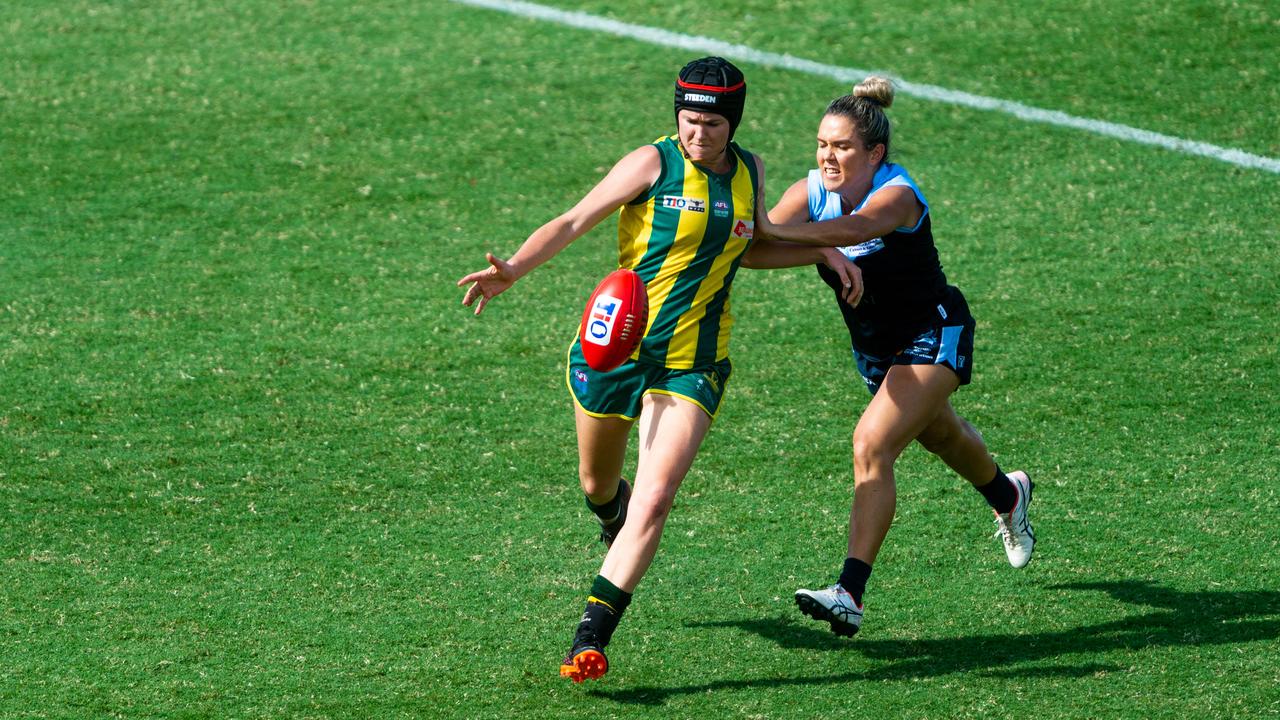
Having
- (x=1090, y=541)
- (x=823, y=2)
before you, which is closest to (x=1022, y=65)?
(x=823, y=2)

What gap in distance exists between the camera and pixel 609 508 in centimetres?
635

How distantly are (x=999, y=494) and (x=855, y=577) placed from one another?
0.98 m

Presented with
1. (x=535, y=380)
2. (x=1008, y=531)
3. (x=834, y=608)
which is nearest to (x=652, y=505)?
(x=834, y=608)

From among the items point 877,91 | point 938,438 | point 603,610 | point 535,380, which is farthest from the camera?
point 535,380

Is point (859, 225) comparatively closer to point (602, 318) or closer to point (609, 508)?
point (602, 318)

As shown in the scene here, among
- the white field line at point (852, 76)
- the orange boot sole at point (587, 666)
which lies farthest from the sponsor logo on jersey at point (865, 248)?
the white field line at point (852, 76)

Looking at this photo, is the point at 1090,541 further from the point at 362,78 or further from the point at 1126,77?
the point at 362,78

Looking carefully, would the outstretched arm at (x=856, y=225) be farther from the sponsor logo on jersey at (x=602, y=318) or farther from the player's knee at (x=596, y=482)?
the player's knee at (x=596, y=482)

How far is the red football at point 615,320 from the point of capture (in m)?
5.51

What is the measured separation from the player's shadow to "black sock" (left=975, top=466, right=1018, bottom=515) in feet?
1.86

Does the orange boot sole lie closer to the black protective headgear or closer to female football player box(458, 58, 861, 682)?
female football player box(458, 58, 861, 682)

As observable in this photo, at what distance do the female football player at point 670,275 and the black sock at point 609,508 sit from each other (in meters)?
0.41

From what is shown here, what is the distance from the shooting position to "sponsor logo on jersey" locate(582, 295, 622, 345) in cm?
551

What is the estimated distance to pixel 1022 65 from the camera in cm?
1198
